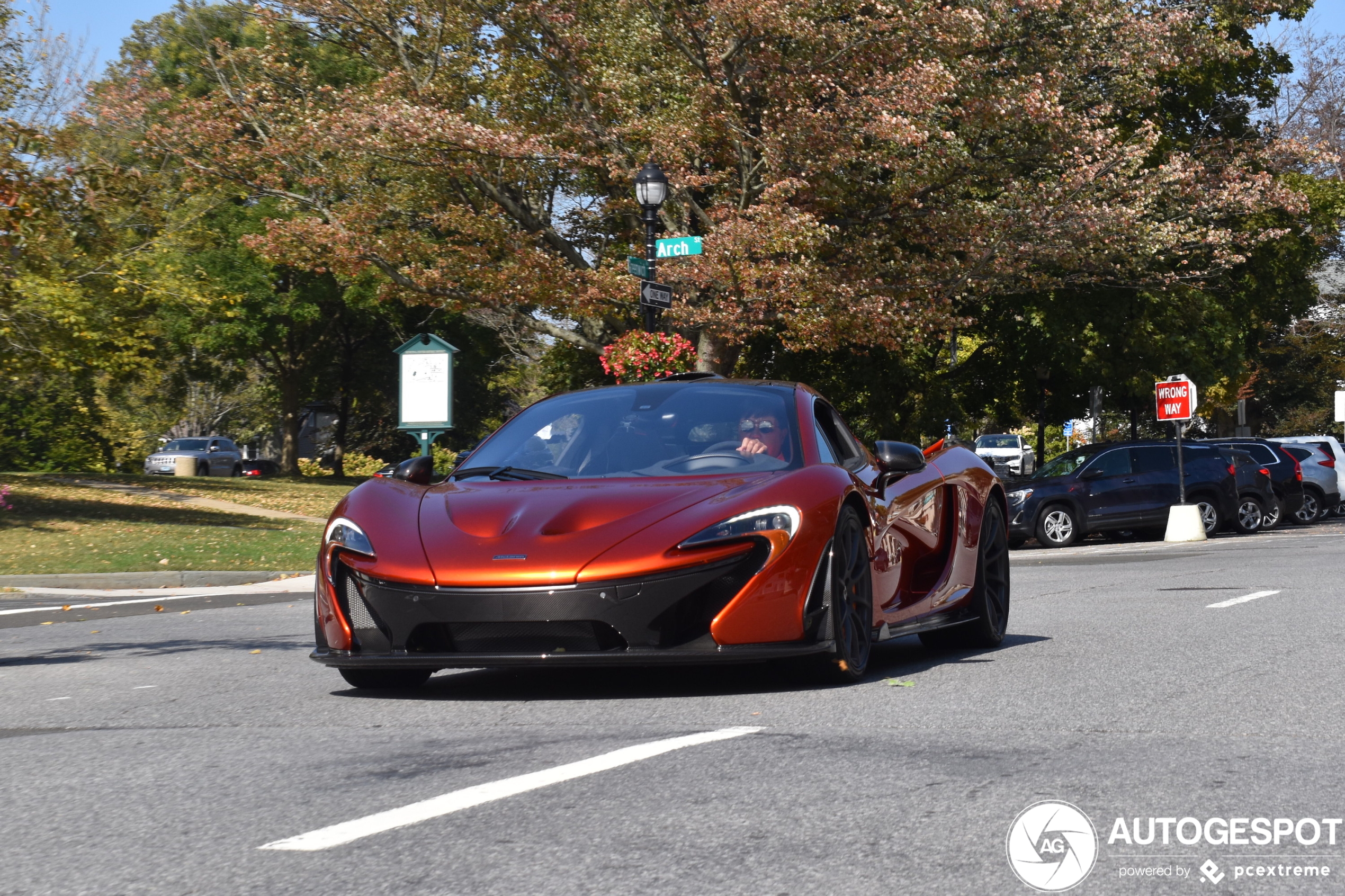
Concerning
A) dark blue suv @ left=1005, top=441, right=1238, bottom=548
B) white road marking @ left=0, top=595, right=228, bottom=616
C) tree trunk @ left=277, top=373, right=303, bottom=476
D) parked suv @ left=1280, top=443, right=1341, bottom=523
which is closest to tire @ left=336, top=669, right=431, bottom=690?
white road marking @ left=0, top=595, right=228, bottom=616

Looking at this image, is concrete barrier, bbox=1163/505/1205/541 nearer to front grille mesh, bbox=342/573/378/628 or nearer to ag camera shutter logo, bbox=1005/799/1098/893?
front grille mesh, bbox=342/573/378/628

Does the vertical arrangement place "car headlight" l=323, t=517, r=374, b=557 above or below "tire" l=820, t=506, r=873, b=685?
above

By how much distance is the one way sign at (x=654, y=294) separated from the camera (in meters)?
19.2

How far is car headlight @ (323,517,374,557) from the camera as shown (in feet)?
21.5

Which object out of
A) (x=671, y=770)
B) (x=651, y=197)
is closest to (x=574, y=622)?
(x=671, y=770)

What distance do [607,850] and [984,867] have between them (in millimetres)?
878

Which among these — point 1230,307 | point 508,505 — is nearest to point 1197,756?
point 508,505

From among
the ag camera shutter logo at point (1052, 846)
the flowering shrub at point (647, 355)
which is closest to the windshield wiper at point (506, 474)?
the ag camera shutter logo at point (1052, 846)

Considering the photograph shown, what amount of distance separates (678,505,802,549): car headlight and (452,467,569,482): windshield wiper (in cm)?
104

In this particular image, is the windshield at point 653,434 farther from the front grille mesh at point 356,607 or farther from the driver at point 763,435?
the front grille mesh at point 356,607

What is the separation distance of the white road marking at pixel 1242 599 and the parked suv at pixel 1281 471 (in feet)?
61.2

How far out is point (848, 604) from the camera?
22.3 ft

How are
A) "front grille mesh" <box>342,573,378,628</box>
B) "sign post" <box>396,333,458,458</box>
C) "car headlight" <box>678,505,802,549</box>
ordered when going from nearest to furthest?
1. "car headlight" <box>678,505,802,549</box>
2. "front grille mesh" <box>342,573,378,628</box>
3. "sign post" <box>396,333,458,458</box>

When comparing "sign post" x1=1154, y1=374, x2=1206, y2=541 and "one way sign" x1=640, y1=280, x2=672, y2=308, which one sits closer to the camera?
"one way sign" x1=640, y1=280, x2=672, y2=308
